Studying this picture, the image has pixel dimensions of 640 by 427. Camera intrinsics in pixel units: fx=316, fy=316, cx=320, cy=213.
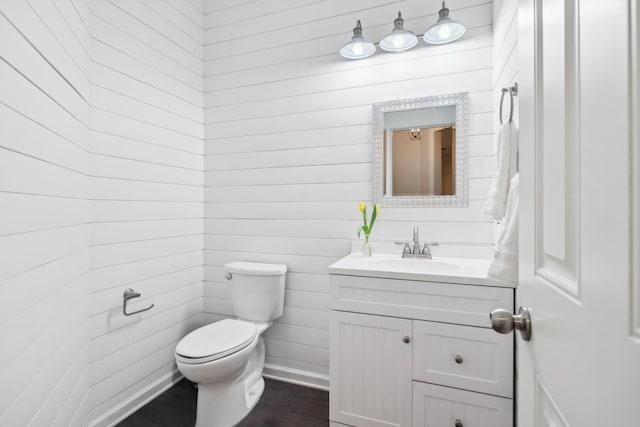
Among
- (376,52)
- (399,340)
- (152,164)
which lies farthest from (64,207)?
(376,52)

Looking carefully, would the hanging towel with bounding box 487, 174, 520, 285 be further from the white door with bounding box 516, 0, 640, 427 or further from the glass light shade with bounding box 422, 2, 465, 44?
the glass light shade with bounding box 422, 2, 465, 44

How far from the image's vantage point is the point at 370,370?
1.49 m

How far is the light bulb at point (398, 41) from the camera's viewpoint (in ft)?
5.87

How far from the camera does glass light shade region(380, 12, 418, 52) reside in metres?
1.75

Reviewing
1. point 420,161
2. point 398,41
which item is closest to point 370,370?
point 420,161

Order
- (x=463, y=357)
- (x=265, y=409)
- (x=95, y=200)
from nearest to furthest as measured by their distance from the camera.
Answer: (x=463, y=357), (x=95, y=200), (x=265, y=409)

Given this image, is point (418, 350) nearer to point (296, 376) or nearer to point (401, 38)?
point (296, 376)

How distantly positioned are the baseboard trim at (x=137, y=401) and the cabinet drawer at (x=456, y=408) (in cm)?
157

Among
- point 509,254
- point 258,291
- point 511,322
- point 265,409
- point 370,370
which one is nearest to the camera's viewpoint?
point 511,322

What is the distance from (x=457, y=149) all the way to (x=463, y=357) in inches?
43.0

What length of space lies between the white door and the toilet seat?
135 centimetres

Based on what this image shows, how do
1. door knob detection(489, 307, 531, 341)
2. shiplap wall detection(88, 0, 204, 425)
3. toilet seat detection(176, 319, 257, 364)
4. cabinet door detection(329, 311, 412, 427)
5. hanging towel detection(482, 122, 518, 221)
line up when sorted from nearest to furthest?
1. door knob detection(489, 307, 531, 341)
2. hanging towel detection(482, 122, 518, 221)
3. cabinet door detection(329, 311, 412, 427)
4. toilet seat detection(176, 319, 257, 364)
5. shiplap wall detection(88, 0, 204, 425)

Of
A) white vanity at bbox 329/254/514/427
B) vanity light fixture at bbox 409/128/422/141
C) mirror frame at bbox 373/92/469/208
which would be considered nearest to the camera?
white vanity at bbox 329/254/514/427

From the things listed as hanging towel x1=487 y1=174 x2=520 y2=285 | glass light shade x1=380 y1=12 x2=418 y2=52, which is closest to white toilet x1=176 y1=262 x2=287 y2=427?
hanging towel x1=487 y1=174 x2=520 y2=285
